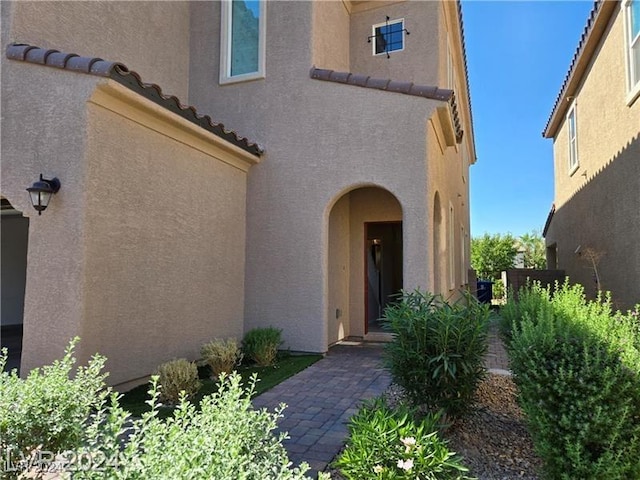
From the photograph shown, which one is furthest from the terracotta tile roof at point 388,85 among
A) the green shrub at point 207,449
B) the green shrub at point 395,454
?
the green shrub at point 207,449

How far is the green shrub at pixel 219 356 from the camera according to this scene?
348 inches

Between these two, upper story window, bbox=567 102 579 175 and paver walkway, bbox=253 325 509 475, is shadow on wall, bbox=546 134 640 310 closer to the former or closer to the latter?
upper story window, bbox=567 102 579 175

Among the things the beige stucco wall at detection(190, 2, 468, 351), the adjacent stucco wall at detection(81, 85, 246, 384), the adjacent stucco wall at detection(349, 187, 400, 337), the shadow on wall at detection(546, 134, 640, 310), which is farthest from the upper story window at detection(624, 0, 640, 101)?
the adjacent stucco wall at detection(81, 85, 246, 384)

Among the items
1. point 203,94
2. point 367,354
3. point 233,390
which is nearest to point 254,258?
point 367,354

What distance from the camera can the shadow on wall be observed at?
10.7 meters

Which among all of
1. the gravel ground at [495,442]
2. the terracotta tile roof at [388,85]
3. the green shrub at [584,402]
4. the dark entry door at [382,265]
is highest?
the terracotta tile roof at [388,85]

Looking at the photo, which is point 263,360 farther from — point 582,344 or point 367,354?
point 582,344

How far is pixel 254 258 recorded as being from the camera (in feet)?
38.0

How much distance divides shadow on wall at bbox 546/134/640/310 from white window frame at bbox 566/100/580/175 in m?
0.59

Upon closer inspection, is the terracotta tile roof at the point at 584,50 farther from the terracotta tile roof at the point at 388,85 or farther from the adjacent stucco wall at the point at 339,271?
the adjacent stucco wall at the point at 339,271

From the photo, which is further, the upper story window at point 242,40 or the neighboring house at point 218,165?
the upper story window at point 242,40

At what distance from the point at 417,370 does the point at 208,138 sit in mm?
6797

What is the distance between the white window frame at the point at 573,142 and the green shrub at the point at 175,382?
16.6 m

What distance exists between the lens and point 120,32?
10.7m
